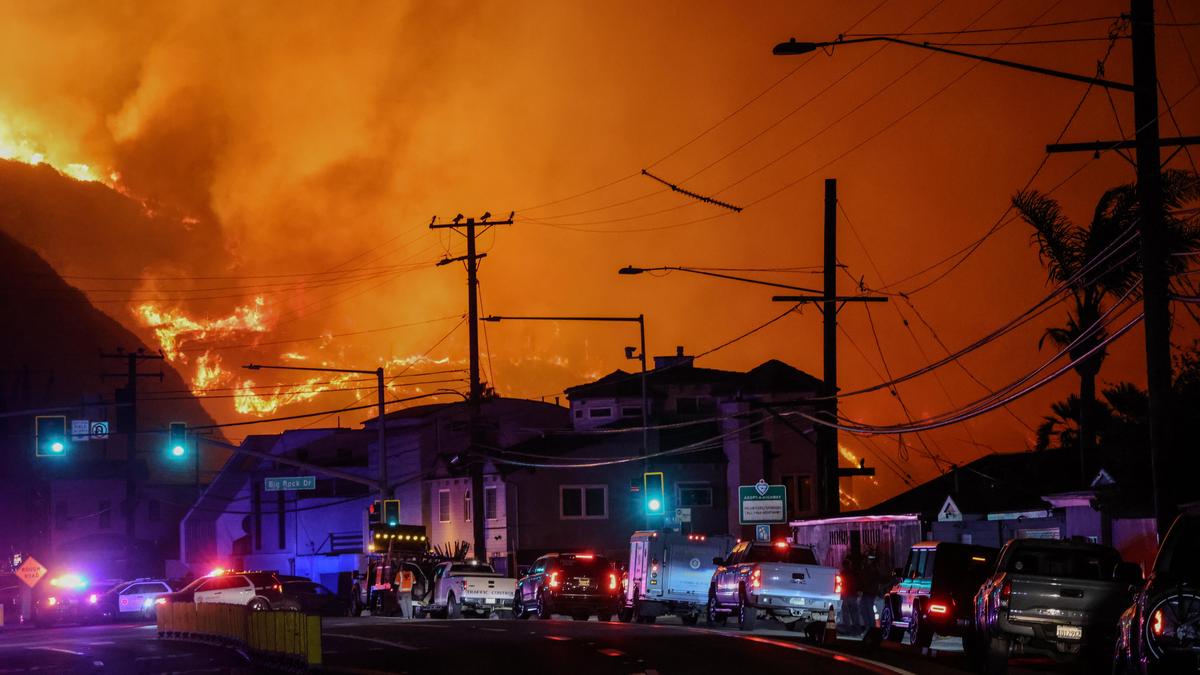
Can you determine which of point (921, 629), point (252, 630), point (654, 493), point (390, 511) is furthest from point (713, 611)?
point (390, 511)

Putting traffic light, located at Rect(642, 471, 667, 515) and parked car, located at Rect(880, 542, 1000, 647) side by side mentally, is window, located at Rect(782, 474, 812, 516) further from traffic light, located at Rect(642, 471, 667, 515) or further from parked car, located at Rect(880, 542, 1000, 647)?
parked car, located at Rect(880, 542, 1000, 647)

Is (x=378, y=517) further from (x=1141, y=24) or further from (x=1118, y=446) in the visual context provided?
(x=1141, y=24)

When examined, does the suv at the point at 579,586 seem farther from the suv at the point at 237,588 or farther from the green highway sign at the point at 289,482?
the green highway sign at the point at 289,482

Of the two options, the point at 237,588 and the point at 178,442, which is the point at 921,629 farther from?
the point at 178,442

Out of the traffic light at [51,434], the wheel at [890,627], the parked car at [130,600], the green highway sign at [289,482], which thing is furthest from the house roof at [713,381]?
the wheel at [890,627]

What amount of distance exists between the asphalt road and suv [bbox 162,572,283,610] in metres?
5.76

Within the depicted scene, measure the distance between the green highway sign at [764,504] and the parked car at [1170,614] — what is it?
29.5 metres

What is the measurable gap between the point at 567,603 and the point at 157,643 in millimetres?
11477

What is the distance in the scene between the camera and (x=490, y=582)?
45500 mm

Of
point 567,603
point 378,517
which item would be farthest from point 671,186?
point 378,517

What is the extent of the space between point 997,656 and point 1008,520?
18470 mm

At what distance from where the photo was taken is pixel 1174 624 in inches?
549

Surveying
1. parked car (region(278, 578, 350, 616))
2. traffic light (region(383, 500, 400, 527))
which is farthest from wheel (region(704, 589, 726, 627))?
traffic light (region(383, 500, 400, 527))

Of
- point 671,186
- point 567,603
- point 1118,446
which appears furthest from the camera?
point 567,603
